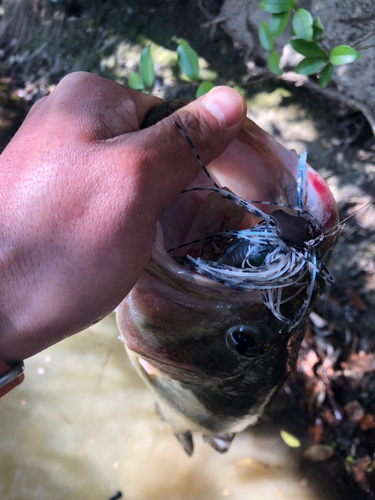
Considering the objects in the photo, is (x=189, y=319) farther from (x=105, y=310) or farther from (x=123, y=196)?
(x=123, y=196)

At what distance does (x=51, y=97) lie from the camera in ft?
3.69

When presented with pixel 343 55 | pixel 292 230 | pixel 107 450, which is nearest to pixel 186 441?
pixel 107 450

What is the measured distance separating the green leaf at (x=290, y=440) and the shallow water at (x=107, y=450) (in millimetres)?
50

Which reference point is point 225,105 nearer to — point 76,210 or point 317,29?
point 76,210

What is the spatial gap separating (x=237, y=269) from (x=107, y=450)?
2.36 meters

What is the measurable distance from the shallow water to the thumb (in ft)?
7.94

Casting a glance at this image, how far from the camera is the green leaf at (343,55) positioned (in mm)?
1722

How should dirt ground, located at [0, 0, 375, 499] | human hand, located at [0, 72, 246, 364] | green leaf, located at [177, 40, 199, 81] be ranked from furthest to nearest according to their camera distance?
1. dirt ground, located at [0, 0, 375, 499]
2. green leaf, located at [177, 40, 199, 81]
3. human hand, located at [0, 72, 246, 364]

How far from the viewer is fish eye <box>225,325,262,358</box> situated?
1244 mm

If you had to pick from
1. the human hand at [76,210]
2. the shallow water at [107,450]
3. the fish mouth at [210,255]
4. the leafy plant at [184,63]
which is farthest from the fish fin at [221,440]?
the leafy plant at [184,63]

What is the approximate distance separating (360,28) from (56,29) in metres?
3.17

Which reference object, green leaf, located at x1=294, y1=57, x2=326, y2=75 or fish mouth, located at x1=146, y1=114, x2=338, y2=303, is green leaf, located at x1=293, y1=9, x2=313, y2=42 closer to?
green leaf, located at x1=294, y1=57, x2=326, y2=75

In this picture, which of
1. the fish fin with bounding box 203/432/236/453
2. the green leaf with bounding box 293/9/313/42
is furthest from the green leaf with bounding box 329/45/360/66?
the fish fin with bounding box 203/432/236/453

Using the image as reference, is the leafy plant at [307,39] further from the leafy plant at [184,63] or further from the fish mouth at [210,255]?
the fish mouth at [210,255]
